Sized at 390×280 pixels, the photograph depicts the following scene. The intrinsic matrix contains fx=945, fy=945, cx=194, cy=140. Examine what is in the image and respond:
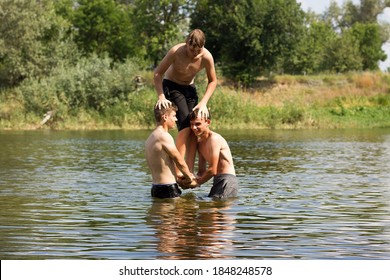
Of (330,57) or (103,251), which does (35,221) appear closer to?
(103,251)

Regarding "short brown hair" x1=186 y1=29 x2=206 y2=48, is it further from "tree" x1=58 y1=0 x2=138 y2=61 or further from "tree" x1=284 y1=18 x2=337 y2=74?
"tree" x1=58 y1=0 x2=138 y2=61

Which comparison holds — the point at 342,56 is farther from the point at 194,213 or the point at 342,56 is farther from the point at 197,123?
the point at 194,213

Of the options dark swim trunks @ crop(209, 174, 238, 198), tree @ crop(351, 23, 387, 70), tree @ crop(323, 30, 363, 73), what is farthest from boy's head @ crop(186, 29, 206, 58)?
tree @ crop(351, 23, 387, 70)

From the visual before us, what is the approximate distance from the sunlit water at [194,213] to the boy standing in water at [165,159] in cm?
26

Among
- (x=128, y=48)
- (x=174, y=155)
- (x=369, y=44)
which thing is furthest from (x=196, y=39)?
(x=369, y=44)

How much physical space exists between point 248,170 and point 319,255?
11541mm

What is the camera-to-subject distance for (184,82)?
582 inches

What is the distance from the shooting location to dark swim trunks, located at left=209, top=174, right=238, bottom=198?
48.3 feet

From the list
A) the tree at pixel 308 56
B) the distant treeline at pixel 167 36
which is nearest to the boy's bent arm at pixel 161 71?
the distant treeline at pixel 167 36

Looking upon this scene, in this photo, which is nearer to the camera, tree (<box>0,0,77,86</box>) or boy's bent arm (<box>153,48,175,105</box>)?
boy's bent arm (<box>153,48,175,105</box>)

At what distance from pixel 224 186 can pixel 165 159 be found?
3.65 ft

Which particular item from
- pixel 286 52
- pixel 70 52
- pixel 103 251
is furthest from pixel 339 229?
pixel 286 52

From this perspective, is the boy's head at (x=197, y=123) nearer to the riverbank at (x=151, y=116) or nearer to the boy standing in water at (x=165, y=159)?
the boy standing in water at (x=165, y=159)

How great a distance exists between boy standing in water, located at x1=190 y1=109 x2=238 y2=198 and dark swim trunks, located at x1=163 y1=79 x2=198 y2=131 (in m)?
0.35
